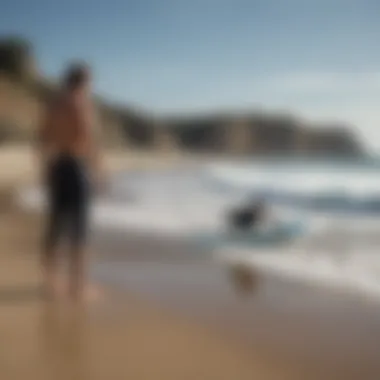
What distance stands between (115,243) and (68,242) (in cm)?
12

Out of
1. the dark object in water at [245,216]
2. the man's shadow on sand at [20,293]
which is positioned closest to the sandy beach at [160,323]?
the man's shadow on sand at [20,293]

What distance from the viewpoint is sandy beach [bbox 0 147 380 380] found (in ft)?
4.32

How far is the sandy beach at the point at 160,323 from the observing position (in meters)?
1.32

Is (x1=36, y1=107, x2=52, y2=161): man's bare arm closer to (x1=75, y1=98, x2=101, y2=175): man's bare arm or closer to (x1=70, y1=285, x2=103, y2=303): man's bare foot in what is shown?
(x1=75, y1=98, x2=101, y2=175): man's bare arm

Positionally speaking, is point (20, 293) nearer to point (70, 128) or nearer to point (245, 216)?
point (70, 128)

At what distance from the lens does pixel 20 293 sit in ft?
4.53

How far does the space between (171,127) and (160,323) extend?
39 centimetres

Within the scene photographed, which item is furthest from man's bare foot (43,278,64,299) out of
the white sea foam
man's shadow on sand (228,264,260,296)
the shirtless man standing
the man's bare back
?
man's shadow on sand (228,264,260,296)

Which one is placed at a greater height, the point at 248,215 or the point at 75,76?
the point at 75,76

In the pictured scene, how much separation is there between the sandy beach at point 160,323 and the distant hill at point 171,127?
0.15 feet

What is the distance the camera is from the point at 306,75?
145 centimetres

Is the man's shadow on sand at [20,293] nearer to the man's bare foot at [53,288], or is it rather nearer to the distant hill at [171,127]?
the man's bare foot at [53,288]

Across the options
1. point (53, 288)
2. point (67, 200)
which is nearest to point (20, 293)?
point (53, 288)

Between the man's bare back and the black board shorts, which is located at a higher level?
the man's bare back
